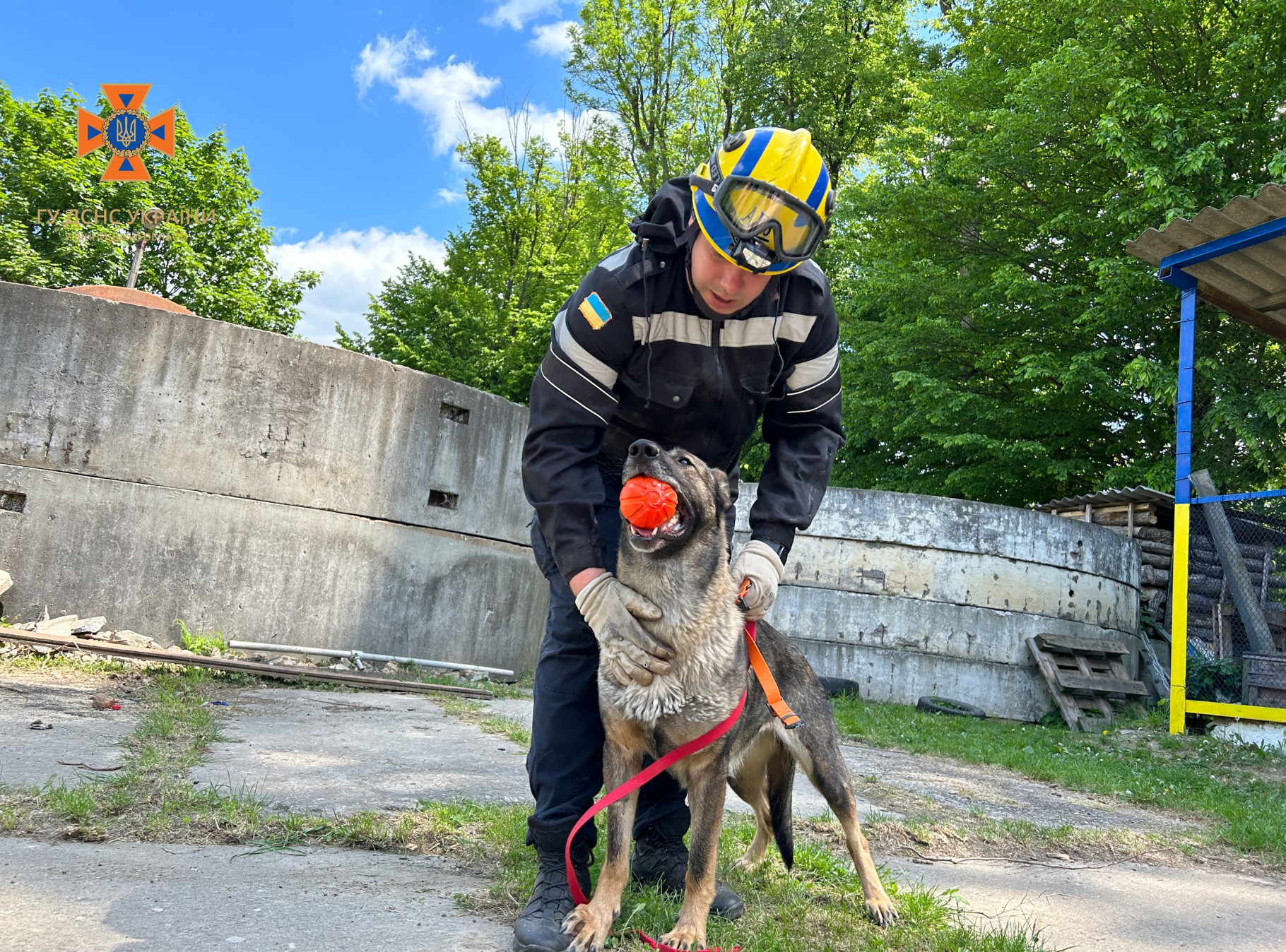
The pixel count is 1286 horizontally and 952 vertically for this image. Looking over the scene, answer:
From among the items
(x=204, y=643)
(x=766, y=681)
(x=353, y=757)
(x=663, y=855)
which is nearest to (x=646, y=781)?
(x=766, y=681)

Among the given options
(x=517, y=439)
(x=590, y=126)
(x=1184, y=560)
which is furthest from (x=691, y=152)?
(x=1184, y=560)

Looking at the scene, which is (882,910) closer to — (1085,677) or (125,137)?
(1085,677)

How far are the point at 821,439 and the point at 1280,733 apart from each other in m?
7.32

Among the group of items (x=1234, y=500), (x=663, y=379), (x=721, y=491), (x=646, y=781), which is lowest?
(x=646, y=781)

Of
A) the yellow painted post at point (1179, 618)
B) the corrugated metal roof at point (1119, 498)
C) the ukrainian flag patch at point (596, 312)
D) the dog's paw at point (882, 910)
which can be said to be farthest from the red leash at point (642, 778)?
the corrugated metal roof at point (1119, 498)

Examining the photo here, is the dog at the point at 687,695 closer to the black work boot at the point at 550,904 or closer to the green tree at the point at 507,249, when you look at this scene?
the black work boot at the point at 550,904

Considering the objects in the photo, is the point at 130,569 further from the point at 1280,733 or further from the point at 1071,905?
the point at 1280,733

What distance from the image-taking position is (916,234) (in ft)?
61.1

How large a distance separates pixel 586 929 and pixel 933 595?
939cm

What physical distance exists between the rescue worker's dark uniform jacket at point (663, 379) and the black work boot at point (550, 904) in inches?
35.3

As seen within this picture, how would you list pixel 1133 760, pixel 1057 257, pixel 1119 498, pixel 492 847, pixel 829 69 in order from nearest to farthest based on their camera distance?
1. pixel 492 847
2. pixel 1133 760
3. pixel 1119 498
4. pixel 1057 257
5. pixel 829 69

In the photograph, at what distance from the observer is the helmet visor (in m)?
2.55

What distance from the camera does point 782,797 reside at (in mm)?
3148

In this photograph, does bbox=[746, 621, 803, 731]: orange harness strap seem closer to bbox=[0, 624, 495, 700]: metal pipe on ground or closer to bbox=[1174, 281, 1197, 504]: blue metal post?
bbox=[0, 624, 495, 700]: metal pipe on ground
